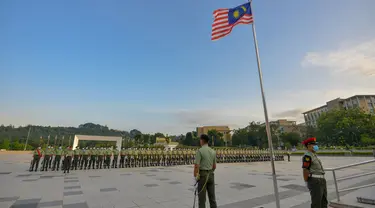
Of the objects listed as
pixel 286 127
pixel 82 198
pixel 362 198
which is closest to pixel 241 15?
pixel 362 198

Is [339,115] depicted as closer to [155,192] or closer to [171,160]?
[171,160]

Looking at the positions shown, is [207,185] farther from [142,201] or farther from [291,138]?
[291,138]

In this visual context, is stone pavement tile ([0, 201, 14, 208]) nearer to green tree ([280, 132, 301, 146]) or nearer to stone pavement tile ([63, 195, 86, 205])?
stone pavement tile ([63, 195, 86, 205])

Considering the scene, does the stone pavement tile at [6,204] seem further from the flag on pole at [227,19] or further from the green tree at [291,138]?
the green tree at [291,138]

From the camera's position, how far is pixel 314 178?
10.2ft

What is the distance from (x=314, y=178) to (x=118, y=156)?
52.6 ft

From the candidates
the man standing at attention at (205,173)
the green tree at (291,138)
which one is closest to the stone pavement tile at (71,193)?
the man standing at attention at (205,173)

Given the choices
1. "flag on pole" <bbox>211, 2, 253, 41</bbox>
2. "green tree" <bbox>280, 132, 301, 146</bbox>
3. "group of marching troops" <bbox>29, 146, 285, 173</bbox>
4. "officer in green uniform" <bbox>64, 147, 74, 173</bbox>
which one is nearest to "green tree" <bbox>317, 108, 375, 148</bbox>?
"green tree" <bbox>280, 132, 301, 146</bbox>

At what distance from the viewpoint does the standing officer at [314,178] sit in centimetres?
304

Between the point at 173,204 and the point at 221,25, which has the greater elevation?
the point at 221,25

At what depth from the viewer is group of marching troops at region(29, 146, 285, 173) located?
10.6 metres

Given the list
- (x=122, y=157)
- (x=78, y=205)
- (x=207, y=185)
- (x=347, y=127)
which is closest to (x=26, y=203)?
(x=78, y=205)

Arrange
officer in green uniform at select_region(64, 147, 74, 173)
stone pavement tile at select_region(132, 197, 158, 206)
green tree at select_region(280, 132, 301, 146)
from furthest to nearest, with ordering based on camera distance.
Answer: green tree at select_region(280, 132, 301, 146) → officer in green uniform at select_region(64, 147, 74, 173) → stone pavement tile at select_region(132, 197, 158, 206)

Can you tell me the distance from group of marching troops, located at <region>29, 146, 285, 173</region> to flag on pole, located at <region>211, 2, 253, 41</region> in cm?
1040
